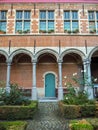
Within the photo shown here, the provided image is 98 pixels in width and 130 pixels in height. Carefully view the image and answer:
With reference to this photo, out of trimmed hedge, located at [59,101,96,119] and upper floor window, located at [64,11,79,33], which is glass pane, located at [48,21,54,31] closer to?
upper floor window, located at [64,11,79,33]

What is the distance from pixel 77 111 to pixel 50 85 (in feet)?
22.5

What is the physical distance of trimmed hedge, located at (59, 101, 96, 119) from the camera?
894 centimetres

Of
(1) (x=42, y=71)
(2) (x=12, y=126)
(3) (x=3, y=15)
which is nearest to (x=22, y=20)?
(3) (x=3, y=15)

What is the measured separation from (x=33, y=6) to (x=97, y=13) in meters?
4.93

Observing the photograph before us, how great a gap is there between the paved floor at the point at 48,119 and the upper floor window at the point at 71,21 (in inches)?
260

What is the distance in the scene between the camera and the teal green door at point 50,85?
15516mm

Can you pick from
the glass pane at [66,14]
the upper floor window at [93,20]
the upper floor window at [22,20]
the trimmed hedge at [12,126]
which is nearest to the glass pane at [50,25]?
the glass pane at [66,14]

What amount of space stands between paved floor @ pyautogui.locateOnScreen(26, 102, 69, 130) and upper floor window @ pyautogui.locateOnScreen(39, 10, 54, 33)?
6.44m

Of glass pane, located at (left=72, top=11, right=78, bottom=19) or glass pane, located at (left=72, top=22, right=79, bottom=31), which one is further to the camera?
glass pane, located at (left=72, top=11, right=78, bottom=19)

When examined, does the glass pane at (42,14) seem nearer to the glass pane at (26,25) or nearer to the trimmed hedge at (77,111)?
the glass pane at (26,25)

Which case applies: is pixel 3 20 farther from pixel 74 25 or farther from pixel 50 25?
pixel 74 25

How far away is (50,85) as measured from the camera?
15.7m

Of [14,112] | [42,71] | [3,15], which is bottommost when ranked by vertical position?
[14,112]

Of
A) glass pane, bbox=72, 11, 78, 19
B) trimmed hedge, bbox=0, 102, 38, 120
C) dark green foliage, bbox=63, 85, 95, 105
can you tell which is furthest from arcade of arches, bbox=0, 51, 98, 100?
trimmed hedge, bbox=0, 102, 38, 120
